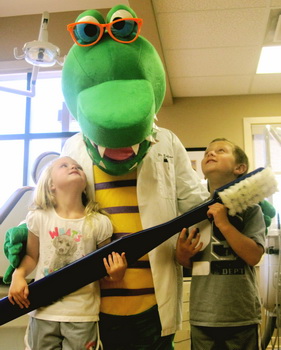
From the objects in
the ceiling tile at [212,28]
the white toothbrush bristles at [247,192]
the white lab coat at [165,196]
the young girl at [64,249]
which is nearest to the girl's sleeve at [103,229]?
the young girl at [64,249]

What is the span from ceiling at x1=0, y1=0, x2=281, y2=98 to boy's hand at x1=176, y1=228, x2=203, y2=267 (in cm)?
179

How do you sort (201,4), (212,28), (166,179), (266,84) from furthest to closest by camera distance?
(266,84), (212,28), (201,4), (166,179)

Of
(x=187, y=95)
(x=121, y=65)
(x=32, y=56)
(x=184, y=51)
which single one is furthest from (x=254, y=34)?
(x=121, y=65)

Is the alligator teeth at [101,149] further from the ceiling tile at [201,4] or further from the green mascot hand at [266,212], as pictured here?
the ceiling tile at [201,4]

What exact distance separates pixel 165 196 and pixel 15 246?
0.47 metres

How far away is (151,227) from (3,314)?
47 cm

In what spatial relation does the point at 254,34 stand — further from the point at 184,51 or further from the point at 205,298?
the point at 205,298

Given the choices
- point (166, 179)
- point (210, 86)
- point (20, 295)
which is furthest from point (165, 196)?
point (210, 86)

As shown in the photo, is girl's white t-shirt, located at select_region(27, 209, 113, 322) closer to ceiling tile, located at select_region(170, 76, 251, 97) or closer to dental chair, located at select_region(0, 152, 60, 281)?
dental chair, located at select_region(0, 152, 60, 281)

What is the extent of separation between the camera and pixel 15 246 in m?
1.12

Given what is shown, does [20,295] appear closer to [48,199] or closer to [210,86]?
[48,199]

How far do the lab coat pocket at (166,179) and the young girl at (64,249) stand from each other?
0.21 m

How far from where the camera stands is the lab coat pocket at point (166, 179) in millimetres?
1227

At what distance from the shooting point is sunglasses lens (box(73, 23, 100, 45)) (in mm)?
1091
